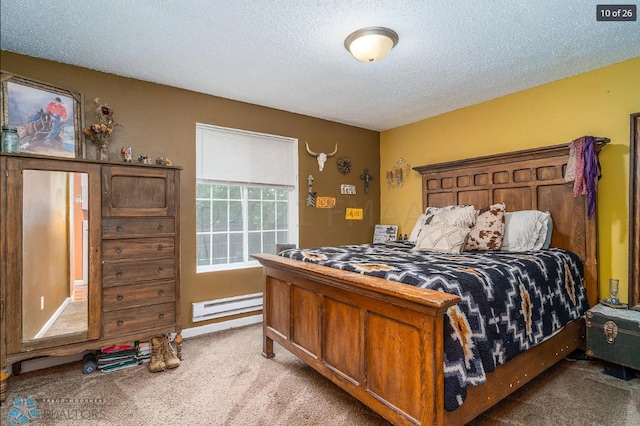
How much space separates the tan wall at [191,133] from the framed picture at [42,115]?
4.2 inches

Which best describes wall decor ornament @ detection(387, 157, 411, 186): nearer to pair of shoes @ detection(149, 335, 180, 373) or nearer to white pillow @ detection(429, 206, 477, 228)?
white pillow @ detection(429, 206, 477, 228)

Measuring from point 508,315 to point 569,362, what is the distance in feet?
4.54

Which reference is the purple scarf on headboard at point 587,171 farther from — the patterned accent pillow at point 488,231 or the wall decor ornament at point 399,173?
the wall decor ornament at point 399,173

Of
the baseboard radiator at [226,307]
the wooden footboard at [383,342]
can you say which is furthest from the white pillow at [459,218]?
the baseboard radiator at [226,307]

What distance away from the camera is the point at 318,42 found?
2.34m

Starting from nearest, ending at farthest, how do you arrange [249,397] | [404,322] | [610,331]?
[404,322] → [249,397] → [610,331]

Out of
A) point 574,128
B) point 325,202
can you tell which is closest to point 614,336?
point 574,128

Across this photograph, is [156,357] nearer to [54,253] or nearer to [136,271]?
[136,271]

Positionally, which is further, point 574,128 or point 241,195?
point 241,195

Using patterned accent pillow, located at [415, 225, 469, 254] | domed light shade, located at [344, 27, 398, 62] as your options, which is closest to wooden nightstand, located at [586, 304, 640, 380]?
patterned accent pillow, located at [415, 225, 469, 254]

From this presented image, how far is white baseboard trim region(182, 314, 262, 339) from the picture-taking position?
3.16 metres

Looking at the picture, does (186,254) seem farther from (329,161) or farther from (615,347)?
(615,347)

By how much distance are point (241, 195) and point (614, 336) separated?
3.49m

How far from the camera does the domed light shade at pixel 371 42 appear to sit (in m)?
2.16
